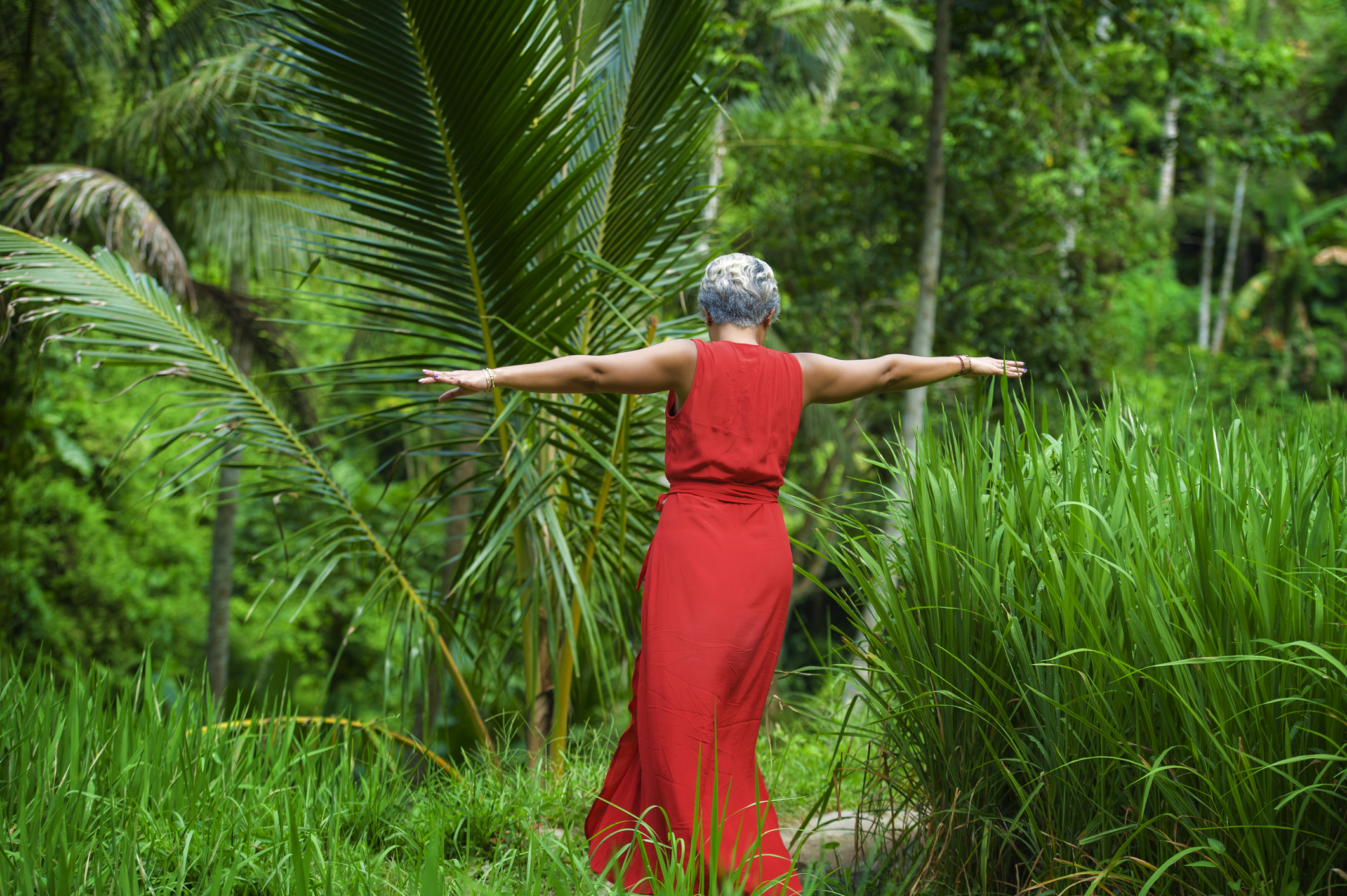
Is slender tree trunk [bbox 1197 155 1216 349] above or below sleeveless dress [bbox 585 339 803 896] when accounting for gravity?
above

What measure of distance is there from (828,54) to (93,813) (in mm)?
9169

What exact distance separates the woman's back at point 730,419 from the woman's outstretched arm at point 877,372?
0.44 ft

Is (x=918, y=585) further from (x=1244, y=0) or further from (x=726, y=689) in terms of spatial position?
(x=1244, y=0)

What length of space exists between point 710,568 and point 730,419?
37 centimetres

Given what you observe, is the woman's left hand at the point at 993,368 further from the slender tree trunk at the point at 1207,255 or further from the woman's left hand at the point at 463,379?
the slender tree trunk at the point at 1207,255

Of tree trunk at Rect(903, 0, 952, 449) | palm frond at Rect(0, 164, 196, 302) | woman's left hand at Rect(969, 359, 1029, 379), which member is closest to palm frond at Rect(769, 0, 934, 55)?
tree trunk at Rect(903, 0, 952, 449)

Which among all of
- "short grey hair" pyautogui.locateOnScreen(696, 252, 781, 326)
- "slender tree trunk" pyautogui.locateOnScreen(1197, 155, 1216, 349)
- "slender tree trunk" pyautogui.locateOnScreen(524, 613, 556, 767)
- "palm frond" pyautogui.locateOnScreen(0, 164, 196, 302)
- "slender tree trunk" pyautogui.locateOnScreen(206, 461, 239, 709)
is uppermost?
"slender tree trunk" pyautogui.locateOnScreen(1197, 155, 1216, 349)

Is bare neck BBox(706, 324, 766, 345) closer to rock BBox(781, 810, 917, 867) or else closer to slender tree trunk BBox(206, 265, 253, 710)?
rock BBox(781, 810, 917, 867)

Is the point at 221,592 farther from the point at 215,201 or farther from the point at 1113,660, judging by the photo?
the point at 1113,660

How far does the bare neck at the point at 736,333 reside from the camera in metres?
2.27

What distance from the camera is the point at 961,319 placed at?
884 centimetres

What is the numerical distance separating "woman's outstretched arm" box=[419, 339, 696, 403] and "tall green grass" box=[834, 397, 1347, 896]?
60cm

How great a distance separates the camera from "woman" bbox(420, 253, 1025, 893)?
6.95 feet

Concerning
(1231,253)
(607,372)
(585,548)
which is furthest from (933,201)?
(1231,253)
